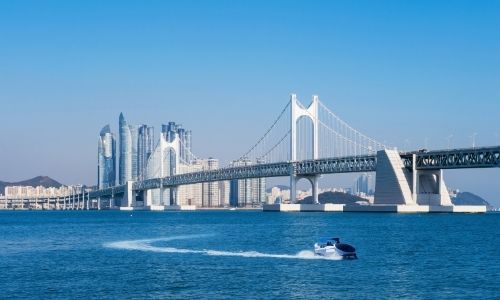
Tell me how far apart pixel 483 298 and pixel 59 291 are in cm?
1245

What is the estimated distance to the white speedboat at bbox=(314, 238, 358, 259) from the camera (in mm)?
35031

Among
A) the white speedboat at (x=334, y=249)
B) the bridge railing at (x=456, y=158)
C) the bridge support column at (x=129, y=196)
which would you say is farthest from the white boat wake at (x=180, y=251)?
the bridge support column at (x=129, y=196)

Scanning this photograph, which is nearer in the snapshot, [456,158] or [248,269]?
[248,269]

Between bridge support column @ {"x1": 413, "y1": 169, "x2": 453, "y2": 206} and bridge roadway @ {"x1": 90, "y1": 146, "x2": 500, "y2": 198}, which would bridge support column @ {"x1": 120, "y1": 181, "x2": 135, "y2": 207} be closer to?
bridge roadway @ {"x1": 90, "y1": 146, "x2": 500, "y2": 198}

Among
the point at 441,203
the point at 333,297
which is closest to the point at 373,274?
the point at 333,297

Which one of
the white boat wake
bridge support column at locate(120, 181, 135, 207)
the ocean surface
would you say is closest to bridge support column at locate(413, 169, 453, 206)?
the ocean surface

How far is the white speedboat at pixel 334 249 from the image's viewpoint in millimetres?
35031

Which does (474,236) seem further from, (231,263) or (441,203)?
(441,203)

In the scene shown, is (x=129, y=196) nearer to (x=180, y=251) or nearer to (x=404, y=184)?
(x=404, y=184)

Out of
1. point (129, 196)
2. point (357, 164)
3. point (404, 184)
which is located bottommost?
point (129, 196)

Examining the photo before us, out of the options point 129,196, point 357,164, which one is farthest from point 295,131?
point 129,196

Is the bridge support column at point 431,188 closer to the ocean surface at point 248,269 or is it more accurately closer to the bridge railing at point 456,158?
the bridge railing at point 456,158

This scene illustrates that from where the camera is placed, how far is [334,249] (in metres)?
35.6

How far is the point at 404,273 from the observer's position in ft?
97.7
